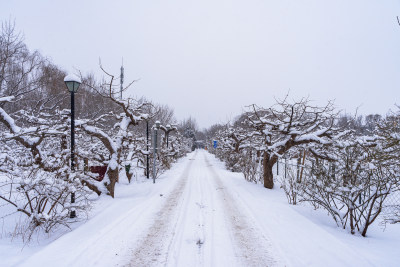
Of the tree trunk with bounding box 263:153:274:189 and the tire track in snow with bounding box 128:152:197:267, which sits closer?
the tire track in snow with bounding box 128:152:197:267

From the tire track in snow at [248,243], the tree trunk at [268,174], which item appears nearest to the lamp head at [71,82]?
the tire track in snow at [248,243]

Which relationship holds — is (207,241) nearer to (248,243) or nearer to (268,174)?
(248,243)

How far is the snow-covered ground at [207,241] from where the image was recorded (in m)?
3.57

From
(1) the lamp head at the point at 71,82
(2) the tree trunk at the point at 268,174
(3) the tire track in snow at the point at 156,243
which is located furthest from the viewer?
(2) the tree trunk at the point at 268,174

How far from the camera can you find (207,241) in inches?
169

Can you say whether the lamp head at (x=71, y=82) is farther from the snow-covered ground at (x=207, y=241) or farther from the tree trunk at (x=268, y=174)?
the tree trunk at (x=268, y=174)

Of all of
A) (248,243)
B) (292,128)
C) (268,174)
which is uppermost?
(292,128)

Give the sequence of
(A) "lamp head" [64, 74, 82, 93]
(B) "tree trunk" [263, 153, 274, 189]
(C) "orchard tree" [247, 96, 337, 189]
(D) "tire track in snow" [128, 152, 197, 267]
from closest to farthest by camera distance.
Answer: (D) "tire track in snow" [128, 152, 197, 267]
(A) "lamp head" [64, 74, 82, 93]
(C) "orchard tree" [247, 96, 337, 189]
(B) "tree trunk" [263, 153, 274, 189]

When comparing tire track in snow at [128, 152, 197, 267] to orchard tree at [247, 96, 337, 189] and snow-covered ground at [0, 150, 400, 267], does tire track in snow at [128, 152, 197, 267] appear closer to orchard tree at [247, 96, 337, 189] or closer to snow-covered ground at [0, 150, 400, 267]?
snow-covered ground at [0, 150, 400, 267]

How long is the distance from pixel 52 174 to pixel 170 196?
14.5 ft

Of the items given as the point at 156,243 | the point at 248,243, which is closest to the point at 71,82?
the point at 156,243

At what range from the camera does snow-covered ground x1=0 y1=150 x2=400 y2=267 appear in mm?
3570

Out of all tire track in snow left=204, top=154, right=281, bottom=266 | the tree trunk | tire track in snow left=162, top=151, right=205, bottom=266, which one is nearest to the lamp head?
tire track in snow left=162, top=151, right=205, bottom=266

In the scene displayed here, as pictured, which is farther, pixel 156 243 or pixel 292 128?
pixel 292 128
